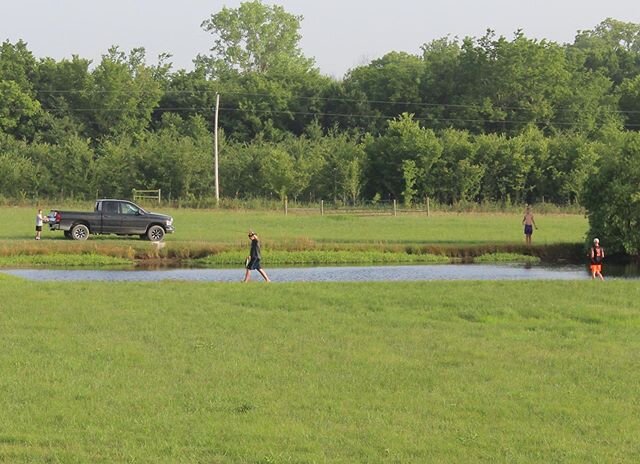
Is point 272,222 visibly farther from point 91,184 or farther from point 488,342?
point 488,342

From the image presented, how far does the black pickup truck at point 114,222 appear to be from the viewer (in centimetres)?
4331

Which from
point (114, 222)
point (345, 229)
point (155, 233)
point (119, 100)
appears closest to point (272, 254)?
point (155, 233)

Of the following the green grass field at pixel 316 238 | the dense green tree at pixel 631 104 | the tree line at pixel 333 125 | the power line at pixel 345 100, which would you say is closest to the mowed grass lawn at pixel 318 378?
the green grass field at pixel 316 238

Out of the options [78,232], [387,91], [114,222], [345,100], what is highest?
[387,91]

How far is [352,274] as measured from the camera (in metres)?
34.1

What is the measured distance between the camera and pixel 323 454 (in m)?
9.54

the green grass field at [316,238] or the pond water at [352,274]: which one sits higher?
the green grass field at [316,238]

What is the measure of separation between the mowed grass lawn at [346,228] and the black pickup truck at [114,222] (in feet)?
2.01

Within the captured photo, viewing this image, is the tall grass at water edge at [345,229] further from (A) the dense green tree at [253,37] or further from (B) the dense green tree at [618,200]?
(A) the dense green tree at [253,37]

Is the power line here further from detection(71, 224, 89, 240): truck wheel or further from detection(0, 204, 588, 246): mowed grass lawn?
detection(71, 224, 89, 240): truck wheel

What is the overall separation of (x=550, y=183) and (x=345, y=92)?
1336 inches

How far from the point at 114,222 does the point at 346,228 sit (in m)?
13.2

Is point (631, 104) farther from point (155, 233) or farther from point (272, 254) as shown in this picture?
point (272, 254)

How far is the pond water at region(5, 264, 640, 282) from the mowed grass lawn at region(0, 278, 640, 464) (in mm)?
9667
